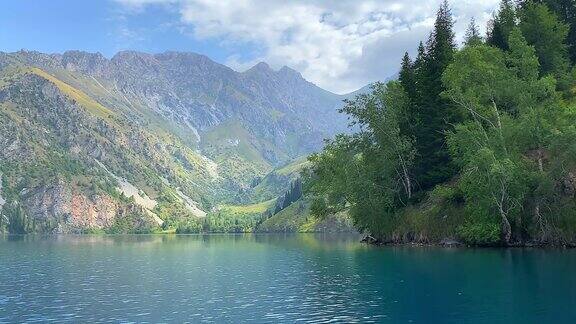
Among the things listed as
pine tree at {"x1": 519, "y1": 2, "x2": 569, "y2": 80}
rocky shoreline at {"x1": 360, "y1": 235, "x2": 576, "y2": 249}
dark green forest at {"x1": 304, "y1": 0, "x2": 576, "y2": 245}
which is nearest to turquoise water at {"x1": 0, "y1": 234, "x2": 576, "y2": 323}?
rocky shoreline at {"x1": 360, "y1": 235, "x2": 576, "y2": 249}

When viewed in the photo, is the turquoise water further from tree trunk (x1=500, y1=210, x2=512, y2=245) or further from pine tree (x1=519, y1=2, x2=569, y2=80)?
pine tree (x1=519, y1=2, x2=569, y2=80)

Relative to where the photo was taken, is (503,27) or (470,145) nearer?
(470,145)

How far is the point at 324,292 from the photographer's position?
5541 centimetres

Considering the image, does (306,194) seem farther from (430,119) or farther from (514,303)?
(514,303)

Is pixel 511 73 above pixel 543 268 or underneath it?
above

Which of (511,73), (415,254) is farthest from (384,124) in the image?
(415,254)

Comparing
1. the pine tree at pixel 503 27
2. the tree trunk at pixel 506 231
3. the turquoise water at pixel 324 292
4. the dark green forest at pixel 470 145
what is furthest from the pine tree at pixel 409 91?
the turquoise water at pixel 324 292

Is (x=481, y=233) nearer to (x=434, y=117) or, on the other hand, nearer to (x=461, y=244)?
(x=461, y=244)

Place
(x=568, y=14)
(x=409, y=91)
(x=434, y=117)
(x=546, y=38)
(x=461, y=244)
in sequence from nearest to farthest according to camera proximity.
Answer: (x=461, y=244), (x=434, y=117), (x=546, y=38), (x=409, y=91), (x=568, y=14)

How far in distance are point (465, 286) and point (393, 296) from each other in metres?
8.56

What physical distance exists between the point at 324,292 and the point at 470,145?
50.3m

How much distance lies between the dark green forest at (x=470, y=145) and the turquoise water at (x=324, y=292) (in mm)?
10254

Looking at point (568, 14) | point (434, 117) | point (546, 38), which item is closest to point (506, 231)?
point (434, 117)

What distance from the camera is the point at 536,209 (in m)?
89.8
